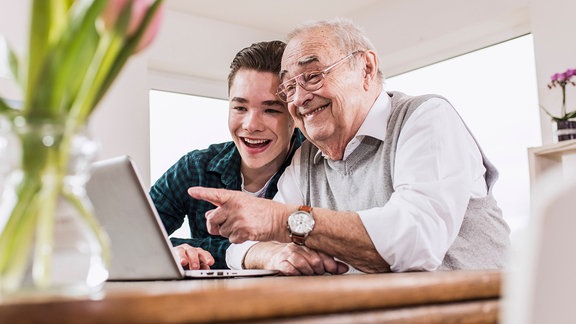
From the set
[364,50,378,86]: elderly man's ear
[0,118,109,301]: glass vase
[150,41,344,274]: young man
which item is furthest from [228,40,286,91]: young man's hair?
[0,118,109,301]: glass vase

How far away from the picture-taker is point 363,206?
1715 millimetres

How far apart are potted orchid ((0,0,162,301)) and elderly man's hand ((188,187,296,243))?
2.45ft

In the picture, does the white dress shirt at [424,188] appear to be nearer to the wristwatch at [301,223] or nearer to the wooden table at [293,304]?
the wristwatch at [301,223]

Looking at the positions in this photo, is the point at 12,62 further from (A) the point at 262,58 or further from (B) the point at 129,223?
(A) the point at 262,58

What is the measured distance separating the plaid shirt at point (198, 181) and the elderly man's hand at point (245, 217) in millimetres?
692

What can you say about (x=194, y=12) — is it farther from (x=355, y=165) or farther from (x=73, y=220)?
(x=73, y=220)

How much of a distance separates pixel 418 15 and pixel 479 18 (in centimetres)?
53

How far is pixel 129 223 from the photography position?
3.37 ft

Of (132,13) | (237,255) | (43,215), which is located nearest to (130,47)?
(132,13)

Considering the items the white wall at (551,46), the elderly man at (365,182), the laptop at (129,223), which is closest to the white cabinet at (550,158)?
the white wall at (551,46)

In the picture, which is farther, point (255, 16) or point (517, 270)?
point (255, 16)

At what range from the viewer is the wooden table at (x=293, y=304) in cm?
41

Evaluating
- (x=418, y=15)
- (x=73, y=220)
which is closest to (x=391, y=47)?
(x=418, y=15)

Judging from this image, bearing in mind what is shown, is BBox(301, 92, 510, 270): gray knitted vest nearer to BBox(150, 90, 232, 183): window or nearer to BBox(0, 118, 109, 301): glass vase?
BBox(0, 118, 109, 301): glass vase
